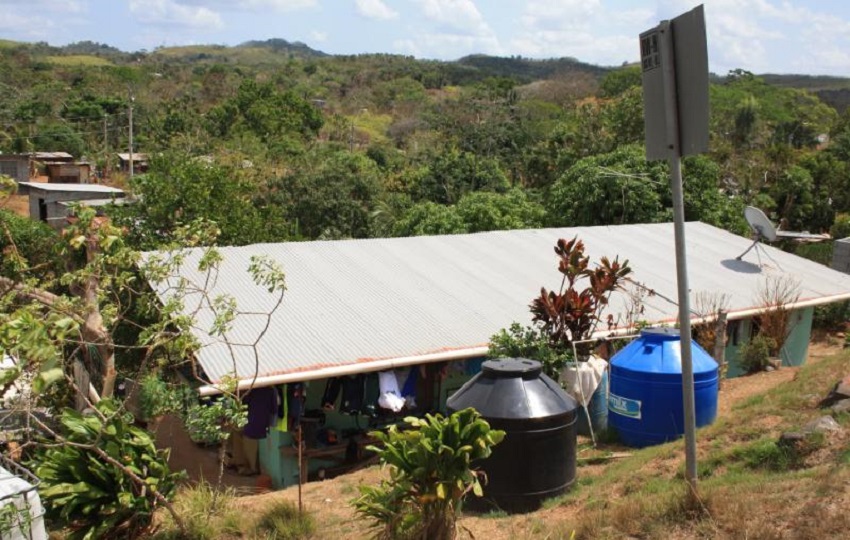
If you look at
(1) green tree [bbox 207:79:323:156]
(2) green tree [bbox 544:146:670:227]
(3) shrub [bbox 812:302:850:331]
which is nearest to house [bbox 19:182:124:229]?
(2) green tree [bbox 544:146:670:227]

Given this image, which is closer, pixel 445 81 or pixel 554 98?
pixel 554 98

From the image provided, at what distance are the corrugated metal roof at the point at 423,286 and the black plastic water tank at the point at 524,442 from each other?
3158mm

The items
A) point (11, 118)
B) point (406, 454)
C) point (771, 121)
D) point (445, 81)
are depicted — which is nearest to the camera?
point (406, 454)

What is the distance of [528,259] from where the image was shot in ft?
48.5

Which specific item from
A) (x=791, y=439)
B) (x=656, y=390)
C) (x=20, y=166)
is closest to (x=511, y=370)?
(x=791, y=439)

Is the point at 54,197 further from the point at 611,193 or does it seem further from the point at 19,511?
the point at 19,511

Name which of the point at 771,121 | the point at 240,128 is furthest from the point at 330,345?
the point at 771,121

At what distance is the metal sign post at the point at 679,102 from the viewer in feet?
14.0

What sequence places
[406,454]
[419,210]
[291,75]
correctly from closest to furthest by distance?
[406,454] < [419,210] < [291,75]

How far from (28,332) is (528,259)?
11.4 metres

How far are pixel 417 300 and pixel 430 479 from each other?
7323mm

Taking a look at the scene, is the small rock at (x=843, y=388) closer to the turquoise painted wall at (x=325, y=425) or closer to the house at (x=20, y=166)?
the turquoise painted wall at (x=325, y=425)

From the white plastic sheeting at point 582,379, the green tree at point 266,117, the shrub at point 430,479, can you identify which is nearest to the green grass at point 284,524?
the shrub at point 430,479

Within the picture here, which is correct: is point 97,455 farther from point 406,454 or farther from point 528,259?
point 528,259
